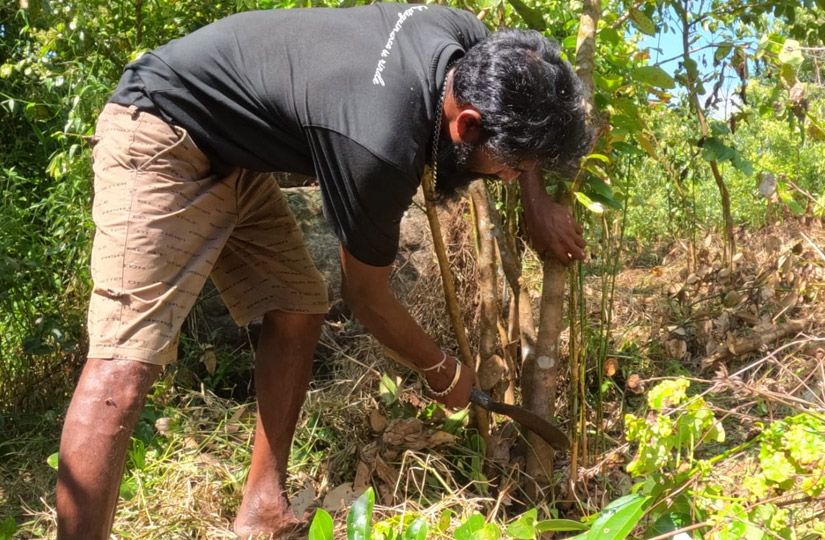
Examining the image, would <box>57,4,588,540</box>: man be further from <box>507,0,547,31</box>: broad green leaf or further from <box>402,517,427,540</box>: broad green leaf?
<box>402,517,427,540</box>: broad green leaf

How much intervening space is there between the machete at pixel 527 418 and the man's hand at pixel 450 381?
44 millimetres

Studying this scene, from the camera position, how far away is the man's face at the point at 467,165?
201 cm

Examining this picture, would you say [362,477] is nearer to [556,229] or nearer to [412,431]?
[412,431]

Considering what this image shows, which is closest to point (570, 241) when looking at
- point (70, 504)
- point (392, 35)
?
point (392, 35)

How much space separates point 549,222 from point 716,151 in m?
0.80

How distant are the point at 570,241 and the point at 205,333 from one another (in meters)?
1.85

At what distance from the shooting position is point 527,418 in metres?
2.51

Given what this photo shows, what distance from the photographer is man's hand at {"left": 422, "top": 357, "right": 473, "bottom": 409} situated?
240 centimetres

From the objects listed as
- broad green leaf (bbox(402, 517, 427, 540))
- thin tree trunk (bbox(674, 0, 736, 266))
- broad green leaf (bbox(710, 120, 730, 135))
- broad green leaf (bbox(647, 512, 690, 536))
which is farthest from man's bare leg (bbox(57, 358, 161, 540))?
thin tree trunk (bbox(674, 0, 736, 266))

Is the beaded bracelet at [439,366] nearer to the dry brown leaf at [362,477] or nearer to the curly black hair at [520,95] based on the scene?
the dry brown leaf at [362,477]

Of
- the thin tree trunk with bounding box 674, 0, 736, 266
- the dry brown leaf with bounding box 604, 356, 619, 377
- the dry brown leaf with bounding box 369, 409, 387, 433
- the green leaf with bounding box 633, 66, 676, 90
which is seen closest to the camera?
the green leaf with bounding box 633, 66, 676, 90

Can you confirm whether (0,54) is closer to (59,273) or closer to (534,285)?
(59,273)

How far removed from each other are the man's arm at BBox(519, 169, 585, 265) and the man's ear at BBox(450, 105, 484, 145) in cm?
36

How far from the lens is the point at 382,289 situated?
218cm
